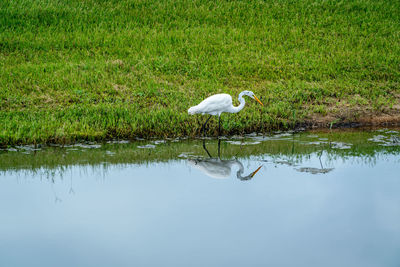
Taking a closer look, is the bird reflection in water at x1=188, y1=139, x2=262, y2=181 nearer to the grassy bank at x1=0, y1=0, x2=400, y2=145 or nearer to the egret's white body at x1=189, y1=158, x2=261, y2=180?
the egret's white body at x1=189, y1=158, x2=261, y2=180

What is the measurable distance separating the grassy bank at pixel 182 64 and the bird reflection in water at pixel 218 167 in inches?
84.8

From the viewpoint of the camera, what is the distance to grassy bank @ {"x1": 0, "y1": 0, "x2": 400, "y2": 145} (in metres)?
12.5

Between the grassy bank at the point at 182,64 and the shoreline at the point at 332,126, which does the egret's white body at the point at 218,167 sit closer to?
the shoreline at the point at 332,126

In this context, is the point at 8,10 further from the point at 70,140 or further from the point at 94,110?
the point at 70,140

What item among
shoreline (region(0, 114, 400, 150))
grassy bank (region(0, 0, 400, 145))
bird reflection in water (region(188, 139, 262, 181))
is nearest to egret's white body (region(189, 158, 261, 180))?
bird reflection in water (region(188, 139, 262, 181))

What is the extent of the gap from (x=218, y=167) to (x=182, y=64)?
7694 millimetres

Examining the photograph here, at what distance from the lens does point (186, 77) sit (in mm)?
15859

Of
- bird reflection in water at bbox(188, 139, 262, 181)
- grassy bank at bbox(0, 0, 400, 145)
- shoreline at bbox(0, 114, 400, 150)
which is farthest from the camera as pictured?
grassy bank at bbox(0, 0, 400, 145)

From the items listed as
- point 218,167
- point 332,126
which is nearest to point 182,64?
point 332,126

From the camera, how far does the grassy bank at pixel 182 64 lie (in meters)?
12.5

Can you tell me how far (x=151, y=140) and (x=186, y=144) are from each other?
0.87 metres

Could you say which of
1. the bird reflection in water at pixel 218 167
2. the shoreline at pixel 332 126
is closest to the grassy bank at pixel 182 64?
the shoreline at pixel 332 126

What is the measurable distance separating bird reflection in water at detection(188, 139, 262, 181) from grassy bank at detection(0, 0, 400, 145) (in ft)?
7.06

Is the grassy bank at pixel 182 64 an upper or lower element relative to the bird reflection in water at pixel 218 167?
upper
